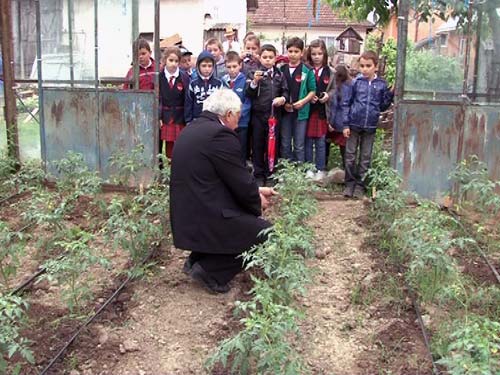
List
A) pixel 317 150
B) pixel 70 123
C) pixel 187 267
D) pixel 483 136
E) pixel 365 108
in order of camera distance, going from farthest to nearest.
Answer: pixel 70 123, pixel 317 150, pixel 365 108, pixel 483 136, pixel 187 267

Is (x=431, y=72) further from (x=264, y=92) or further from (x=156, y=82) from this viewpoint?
(x=156, y=82)

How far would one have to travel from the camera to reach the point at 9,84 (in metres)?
8.32

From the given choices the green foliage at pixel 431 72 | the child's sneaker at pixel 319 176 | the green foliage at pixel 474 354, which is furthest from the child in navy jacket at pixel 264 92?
the green foliage at pixel 474 354

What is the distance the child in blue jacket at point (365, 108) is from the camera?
722cm

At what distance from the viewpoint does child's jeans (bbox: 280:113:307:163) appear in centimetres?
768

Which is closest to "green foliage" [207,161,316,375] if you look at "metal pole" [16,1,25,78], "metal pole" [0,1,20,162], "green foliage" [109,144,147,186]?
"green foliage" [109,144,147,186]

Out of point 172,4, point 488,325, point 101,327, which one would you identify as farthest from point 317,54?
point 172,4

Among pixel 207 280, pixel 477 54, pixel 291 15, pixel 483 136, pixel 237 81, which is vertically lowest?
pixel 207 280

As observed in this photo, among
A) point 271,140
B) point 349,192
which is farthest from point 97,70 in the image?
point 349,192

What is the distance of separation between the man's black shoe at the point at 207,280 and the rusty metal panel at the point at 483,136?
3396 mm

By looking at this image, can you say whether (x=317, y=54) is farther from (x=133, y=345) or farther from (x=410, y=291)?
(x=133, y=345)

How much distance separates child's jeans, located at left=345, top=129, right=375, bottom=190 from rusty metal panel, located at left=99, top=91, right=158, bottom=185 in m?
2.20

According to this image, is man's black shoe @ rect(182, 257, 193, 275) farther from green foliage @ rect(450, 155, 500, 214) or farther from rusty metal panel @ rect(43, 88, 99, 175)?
rusty metal panel @ rect(43, 88, 99, 175)

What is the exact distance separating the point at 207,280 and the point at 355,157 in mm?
3057
